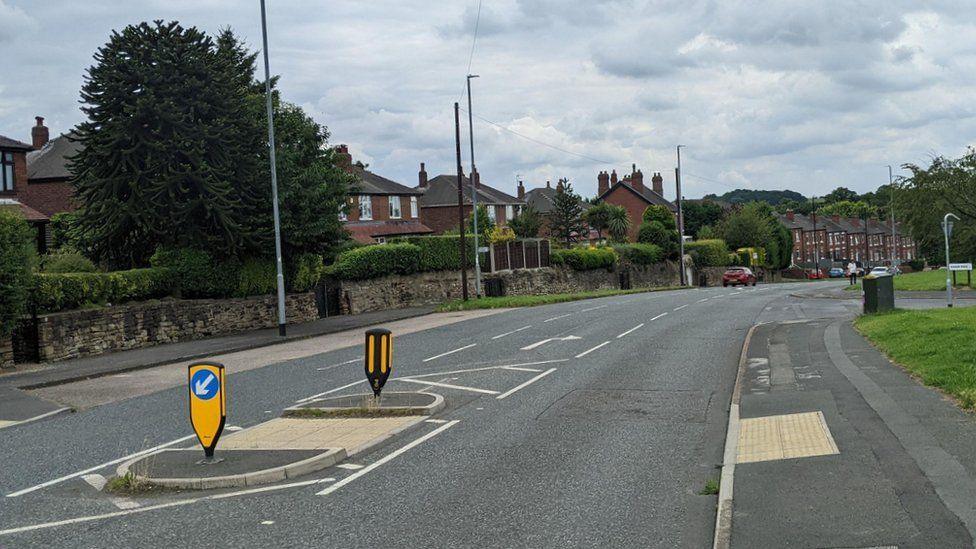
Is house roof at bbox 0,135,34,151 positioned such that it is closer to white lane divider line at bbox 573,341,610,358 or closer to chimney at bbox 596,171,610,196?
white lane divider line at bbox 573,341,610,358

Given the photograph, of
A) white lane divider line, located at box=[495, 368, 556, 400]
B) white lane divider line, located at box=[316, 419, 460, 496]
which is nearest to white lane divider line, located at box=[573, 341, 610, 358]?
white lane divider line, located at box=[495, 368, 556, 400]

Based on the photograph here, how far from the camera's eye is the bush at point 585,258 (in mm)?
59406

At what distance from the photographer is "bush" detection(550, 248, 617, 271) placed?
5941 centimetres

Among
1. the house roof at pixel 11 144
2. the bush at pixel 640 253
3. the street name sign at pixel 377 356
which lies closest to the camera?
the street name sign at pixel 377 356

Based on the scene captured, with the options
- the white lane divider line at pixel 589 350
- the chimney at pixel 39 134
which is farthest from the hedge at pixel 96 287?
the chimney at pixel 39 134

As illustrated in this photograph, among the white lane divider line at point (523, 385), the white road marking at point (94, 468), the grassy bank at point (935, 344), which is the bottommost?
the white lane divider line at point (523, 385)

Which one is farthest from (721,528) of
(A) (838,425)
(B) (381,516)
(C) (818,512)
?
(A) (838,425)

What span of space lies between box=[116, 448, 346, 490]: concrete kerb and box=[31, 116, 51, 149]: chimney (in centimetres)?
4881

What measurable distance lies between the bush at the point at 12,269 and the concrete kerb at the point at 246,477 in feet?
43.4

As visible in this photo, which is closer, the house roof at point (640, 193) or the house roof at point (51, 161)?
the house roof at point (51, 161)

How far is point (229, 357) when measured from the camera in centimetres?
2425

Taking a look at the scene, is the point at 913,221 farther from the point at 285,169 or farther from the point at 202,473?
the point at 202,473

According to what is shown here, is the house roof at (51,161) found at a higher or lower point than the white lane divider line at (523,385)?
higher

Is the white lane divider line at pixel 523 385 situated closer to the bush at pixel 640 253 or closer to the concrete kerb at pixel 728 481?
the concrete kerb at pixel 728 481
